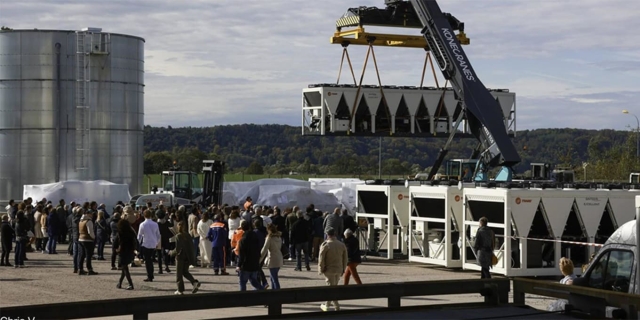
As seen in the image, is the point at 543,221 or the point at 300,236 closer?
the point at 543,221

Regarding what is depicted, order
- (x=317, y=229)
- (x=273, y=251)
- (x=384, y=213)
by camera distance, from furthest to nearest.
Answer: (x=384, y=213)
(x=317, y=229)
(x=273, y=251)

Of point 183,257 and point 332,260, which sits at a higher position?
point 332,260

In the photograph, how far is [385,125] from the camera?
39875 mm

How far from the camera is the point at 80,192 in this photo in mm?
39250

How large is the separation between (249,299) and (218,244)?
1460cm

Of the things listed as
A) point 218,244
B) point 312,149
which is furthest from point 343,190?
point 312,149

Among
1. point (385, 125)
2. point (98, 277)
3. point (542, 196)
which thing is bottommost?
point (98, 277)

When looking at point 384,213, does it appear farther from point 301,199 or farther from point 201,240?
point 301,199

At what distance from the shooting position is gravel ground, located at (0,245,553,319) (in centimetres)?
1761

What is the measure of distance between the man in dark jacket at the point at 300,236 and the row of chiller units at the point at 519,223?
3.36 meters

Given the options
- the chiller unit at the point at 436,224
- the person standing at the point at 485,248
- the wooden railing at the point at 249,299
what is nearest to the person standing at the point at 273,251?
the person standing at the point at 485,248

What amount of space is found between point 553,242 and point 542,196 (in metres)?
1.26

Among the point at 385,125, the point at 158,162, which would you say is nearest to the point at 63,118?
the point at 385,125

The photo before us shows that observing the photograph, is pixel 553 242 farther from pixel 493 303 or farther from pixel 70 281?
pixel 493 303
